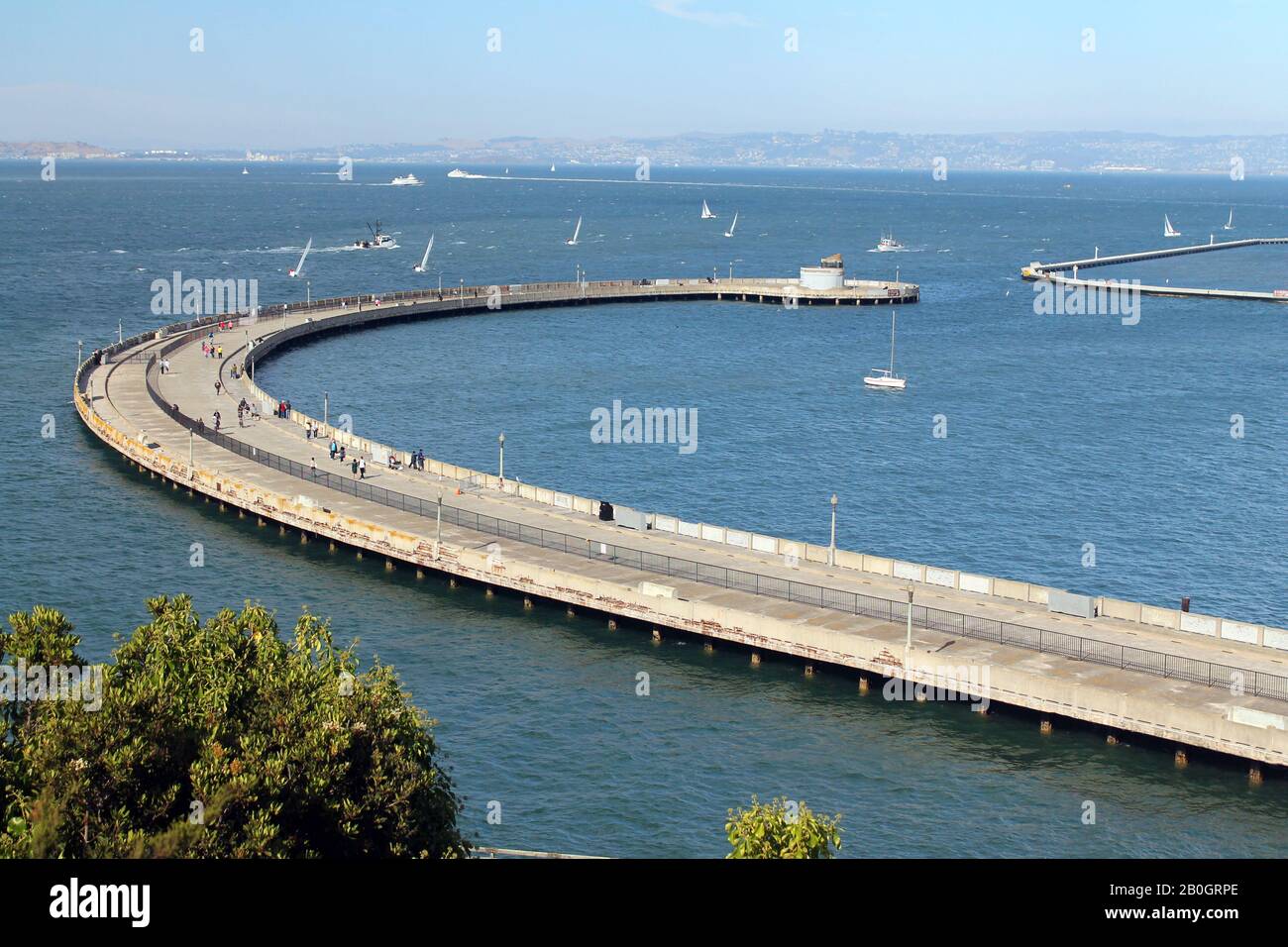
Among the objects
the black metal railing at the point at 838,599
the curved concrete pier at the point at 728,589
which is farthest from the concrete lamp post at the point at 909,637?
the black metal railing at the point at 838,599

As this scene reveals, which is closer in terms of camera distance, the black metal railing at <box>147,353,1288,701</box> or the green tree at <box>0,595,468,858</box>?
the green tree at <box>0,595,468,858</box>

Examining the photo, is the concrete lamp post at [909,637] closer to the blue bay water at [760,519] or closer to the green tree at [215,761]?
the blue bay water at [760,519]

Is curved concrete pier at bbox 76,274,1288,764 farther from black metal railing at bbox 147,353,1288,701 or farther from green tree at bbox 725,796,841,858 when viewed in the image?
green tree at bbox 725,796,841,858

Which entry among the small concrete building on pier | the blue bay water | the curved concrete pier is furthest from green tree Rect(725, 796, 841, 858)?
the small concrete building on pier

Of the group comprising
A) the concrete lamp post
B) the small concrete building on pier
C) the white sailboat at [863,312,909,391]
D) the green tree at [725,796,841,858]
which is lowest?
the concrete lamp post

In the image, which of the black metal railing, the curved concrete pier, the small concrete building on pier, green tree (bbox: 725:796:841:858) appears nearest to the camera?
green tree (bbox: 725:796:841:858)
